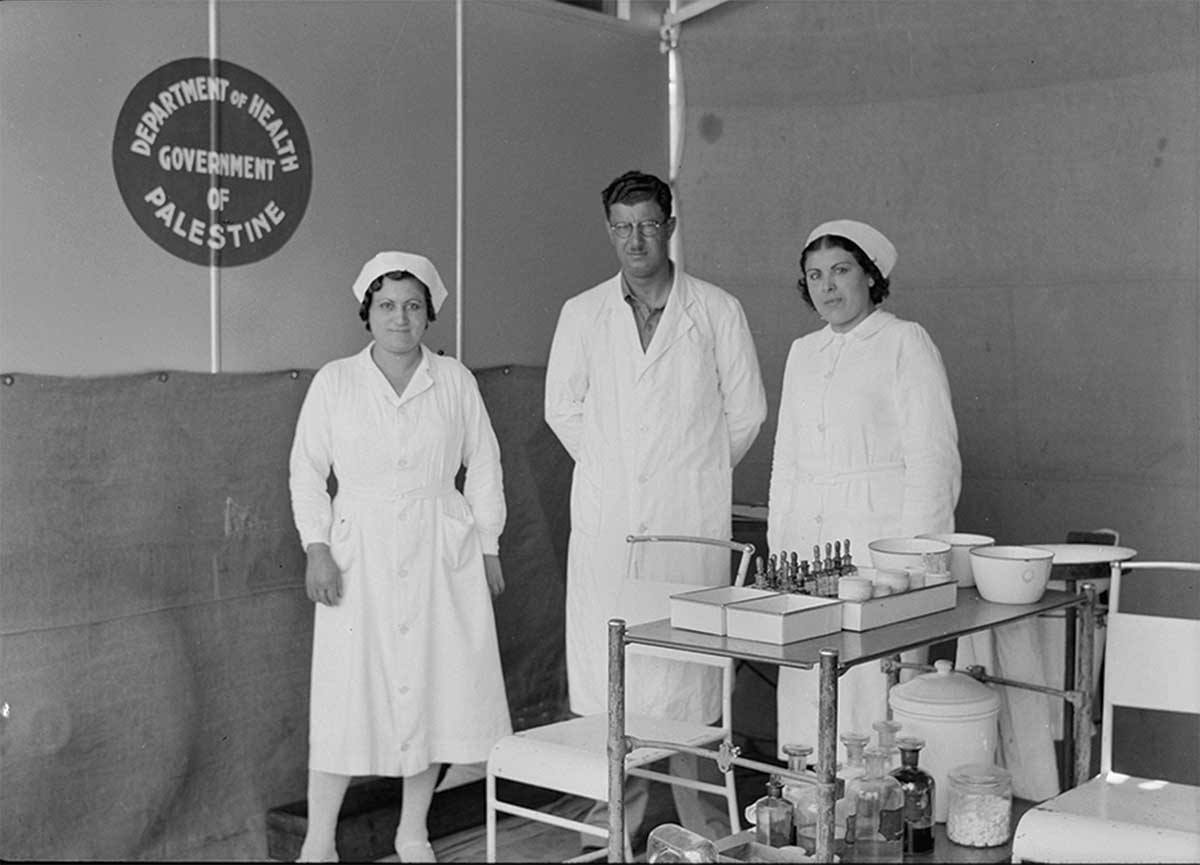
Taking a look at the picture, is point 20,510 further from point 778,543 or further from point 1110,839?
point 1110,839

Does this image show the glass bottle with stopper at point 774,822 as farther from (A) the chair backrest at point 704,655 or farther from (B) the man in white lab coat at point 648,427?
(B) the man in white lab coat at point 648,427

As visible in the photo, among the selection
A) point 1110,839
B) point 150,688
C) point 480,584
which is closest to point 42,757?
point 150,688

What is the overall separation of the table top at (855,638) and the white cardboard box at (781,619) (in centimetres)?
1

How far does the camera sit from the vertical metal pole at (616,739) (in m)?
2.63

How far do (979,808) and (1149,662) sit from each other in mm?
515

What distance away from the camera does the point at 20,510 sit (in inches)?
135

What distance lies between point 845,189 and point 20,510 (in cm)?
275

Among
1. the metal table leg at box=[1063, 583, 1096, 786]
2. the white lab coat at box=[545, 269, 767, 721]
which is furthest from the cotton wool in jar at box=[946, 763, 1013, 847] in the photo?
the white lab coat at box=[545, 269, 767, 721]

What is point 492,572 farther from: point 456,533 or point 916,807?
point 916,807

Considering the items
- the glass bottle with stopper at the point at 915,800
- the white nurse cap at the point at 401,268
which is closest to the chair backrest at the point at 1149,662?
the glass bottle with stopper at the point at 915,800

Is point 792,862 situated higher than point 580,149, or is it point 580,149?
Answer: point 580,149

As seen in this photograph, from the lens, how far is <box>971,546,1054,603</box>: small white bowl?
119 inches

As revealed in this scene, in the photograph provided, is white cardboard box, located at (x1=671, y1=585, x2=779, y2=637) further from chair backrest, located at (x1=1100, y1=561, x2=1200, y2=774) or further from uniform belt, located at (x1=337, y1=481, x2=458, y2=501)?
uniform belt, located at (x1=337, y1=481, x2=458, y2=501)

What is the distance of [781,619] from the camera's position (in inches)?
102
